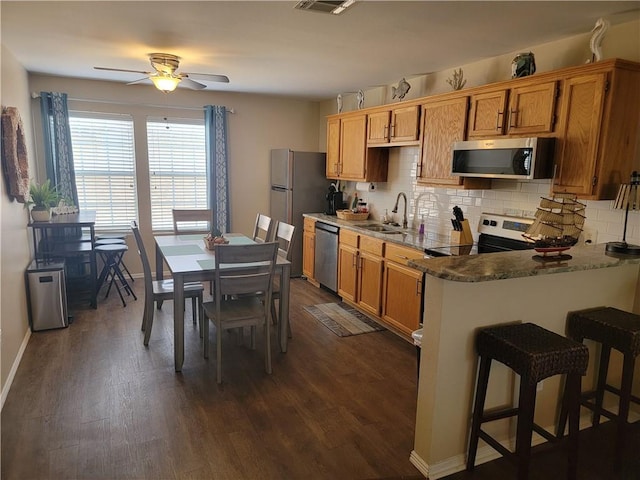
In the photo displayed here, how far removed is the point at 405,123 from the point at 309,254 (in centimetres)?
216

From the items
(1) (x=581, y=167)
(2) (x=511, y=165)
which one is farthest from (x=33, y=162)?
(1) (x=581, y=167)

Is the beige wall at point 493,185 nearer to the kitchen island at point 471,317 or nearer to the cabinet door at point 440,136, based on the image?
the cabinet door at point 440,136

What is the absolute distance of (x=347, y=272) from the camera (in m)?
4.62

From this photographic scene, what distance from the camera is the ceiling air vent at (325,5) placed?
7.57ft

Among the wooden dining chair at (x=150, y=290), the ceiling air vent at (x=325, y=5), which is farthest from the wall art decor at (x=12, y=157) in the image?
the ceiling air vent at (x=325, y=5)

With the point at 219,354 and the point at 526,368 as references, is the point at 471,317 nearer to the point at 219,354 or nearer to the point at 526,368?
the point at 526,368

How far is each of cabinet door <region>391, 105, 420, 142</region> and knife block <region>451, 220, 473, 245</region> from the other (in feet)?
3.02

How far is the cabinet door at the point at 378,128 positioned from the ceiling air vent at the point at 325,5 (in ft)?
6.27

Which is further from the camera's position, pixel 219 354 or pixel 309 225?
pixel 309 225

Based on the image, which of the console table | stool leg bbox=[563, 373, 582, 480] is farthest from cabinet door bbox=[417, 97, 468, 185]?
the console table

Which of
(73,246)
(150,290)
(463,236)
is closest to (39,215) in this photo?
(73,246)

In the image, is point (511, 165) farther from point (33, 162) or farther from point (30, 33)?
point (33, 162)

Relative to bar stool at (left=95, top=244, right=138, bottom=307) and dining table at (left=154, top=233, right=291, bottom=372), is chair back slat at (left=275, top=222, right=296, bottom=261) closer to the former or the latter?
dining table at (left=154, top=233, right=291, bottom=372)

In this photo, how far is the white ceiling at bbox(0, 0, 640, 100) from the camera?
2438 millimetres
